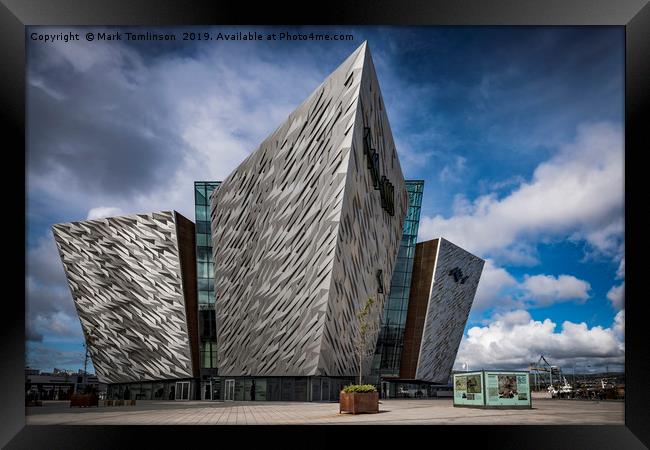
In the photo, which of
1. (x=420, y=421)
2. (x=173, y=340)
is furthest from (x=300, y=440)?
(x=173, y=340)

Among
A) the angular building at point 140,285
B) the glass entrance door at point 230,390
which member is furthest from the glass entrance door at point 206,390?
the glass entrance door at point 230,390

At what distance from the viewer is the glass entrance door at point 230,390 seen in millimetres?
35188

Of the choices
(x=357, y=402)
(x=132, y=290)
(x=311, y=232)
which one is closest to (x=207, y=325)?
(x=132, y=290)

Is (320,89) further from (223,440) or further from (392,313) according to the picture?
(392,313)

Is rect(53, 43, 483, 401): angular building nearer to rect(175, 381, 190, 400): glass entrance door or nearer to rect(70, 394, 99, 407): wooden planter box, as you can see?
rect(175, 381, 190, 400): glass entrance door

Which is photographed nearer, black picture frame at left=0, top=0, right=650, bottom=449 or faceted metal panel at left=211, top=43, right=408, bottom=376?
black picture frame at left=0, top=0, right=650, bottom=449

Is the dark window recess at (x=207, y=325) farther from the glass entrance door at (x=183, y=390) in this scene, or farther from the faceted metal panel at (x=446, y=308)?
the faceted metal panel at (x=446, y=308)

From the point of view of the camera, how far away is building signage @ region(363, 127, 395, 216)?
94.5 feet

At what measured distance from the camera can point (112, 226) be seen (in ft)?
128

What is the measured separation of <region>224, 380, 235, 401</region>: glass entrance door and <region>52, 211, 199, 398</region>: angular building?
421cm

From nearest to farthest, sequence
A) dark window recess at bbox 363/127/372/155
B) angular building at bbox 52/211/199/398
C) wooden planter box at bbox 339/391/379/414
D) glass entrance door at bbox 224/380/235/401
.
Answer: wooden planter box at bbox 339/391/379/414
dark window recess at bbox 363/127/372/155
glass entrance door at bbox 224/380/235/401
angular building at bbox 52/211/199/398

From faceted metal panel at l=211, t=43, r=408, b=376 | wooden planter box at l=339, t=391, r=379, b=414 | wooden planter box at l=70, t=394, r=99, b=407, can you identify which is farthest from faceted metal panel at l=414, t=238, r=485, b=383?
wooden planter box at l=339, t=391, r=379, b=414

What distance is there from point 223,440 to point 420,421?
5.78 meters

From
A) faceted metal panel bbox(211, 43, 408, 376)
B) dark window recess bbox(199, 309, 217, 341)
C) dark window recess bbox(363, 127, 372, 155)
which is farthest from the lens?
dark window recess bbox(199, 309, 217, 341)
